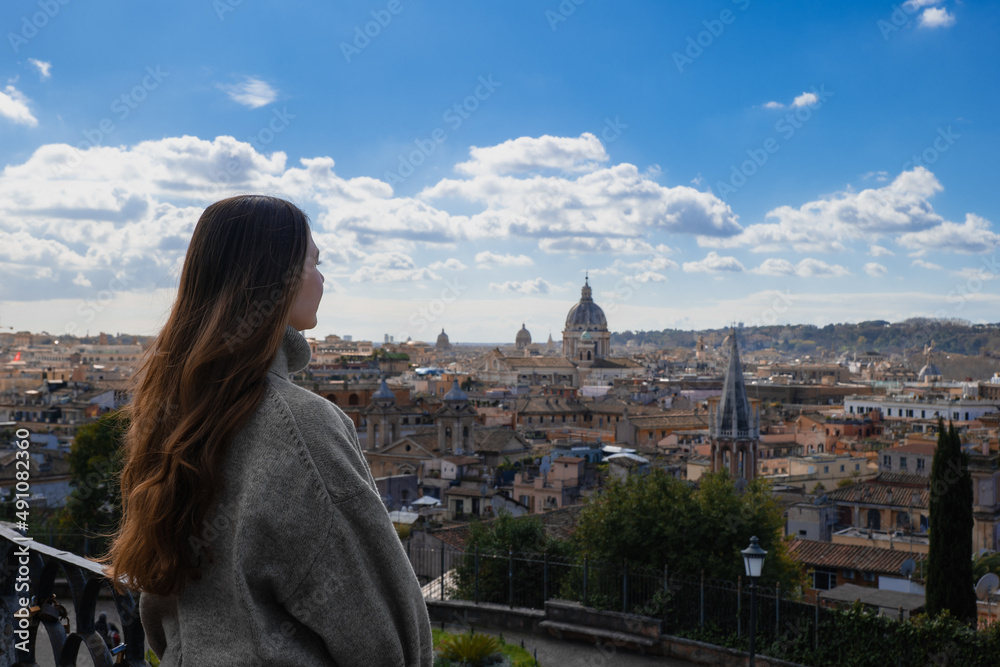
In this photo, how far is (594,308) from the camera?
111 metres

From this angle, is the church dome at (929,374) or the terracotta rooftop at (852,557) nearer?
the terracotta rooftop at (852,557)

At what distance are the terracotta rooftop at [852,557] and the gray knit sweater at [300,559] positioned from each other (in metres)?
16.8

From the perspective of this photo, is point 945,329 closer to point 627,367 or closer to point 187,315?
point 627,367

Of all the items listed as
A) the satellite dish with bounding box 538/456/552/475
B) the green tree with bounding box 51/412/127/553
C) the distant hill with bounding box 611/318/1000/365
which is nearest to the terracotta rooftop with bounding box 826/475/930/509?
the satellite dish with bounding box 538/456/552/475

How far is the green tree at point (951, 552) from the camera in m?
12.4

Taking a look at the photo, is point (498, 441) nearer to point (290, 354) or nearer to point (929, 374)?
point (290, 354)

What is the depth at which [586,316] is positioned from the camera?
362ft

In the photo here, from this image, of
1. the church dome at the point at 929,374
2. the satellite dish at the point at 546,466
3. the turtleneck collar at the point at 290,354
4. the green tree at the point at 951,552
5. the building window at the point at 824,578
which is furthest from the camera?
the church dome at the point at 929,374

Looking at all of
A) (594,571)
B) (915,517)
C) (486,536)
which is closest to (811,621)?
(594,571)

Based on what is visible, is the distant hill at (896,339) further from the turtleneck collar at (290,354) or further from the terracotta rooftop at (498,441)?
the turtleneck collar at (290,354)

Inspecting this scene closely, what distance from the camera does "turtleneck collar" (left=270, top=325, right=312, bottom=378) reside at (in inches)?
46.8

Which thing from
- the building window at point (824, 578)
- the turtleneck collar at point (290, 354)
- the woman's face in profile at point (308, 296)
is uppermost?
the woman's face in profile at point (308, 296)

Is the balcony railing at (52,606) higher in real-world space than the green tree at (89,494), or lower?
higher

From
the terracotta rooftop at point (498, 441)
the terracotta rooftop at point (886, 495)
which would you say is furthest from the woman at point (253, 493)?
the terracotta rooftop at point (498, 441)
